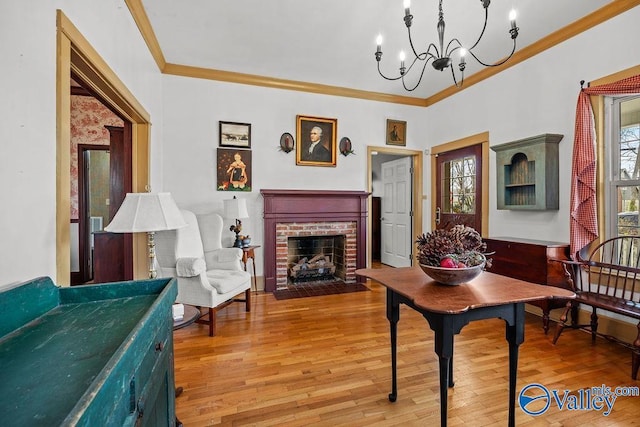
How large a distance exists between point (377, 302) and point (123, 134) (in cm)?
336

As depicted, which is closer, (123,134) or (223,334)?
(223,334)

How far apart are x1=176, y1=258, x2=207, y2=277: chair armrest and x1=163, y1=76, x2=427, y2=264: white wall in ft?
4.51

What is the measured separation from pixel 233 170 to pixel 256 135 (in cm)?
58

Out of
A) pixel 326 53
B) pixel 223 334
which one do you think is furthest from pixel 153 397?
pixel 326 53

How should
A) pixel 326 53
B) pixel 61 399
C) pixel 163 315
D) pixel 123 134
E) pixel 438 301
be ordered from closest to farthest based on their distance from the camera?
pixel 61 399 → pixel 163 315 → pixel 438 301 → pixel 123 134 → pixel 326 53

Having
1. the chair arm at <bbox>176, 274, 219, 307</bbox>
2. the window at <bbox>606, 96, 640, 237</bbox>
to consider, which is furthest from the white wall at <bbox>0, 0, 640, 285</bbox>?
the chair arm at <bbox>176, 274, 219, 307</bbox>

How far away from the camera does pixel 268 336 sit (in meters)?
2.74

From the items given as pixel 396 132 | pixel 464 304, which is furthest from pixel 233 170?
pixel 464 304

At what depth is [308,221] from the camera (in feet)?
14.3

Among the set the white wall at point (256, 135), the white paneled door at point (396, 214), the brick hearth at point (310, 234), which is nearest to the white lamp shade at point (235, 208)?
the white wall at point (256, 135)

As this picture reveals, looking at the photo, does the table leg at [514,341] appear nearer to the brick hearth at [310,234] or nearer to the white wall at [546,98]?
the white wall at [546,98]

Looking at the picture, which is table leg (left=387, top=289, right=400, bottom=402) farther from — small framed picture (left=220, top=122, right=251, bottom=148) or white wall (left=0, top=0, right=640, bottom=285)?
small framed picture (left=220, top=122, right=251, bottom=148)

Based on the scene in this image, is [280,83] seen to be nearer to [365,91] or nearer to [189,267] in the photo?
[365,91]

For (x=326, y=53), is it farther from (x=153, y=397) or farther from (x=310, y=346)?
(x=153, y=397)
